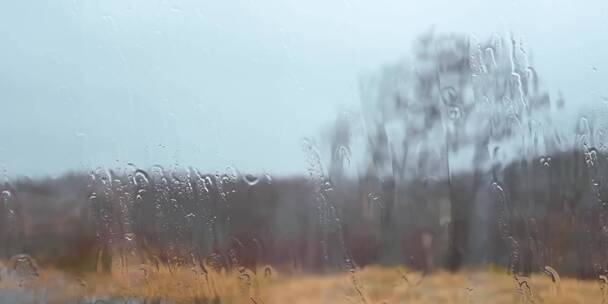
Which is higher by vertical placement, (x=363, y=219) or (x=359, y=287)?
(x=363, y=219)

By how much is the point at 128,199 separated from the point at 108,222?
5.1 inches

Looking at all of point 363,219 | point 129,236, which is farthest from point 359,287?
point 129,236

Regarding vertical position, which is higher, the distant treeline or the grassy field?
the distant treeline

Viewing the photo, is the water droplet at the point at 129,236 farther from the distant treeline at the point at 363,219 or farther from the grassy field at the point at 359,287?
the grassy field at the point at 359,287

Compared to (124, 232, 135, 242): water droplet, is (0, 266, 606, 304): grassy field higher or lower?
lower

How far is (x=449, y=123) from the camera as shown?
2.47 m

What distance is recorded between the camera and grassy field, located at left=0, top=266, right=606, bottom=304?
2.42m

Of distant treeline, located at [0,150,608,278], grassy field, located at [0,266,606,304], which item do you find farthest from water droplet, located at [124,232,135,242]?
grassy field, located at [0,266,606,304]

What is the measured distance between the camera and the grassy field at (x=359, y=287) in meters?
2.42

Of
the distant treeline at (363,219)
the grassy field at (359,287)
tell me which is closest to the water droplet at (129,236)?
the distant treeline at (363,219)

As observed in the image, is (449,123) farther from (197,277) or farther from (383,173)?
(197,277)

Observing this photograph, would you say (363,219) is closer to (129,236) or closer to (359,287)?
(359,287)

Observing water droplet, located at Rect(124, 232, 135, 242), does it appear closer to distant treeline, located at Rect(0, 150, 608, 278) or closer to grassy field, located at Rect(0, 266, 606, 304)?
distant treeline, located at Rect(0, 150, 608, 278)

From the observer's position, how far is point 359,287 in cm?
241
